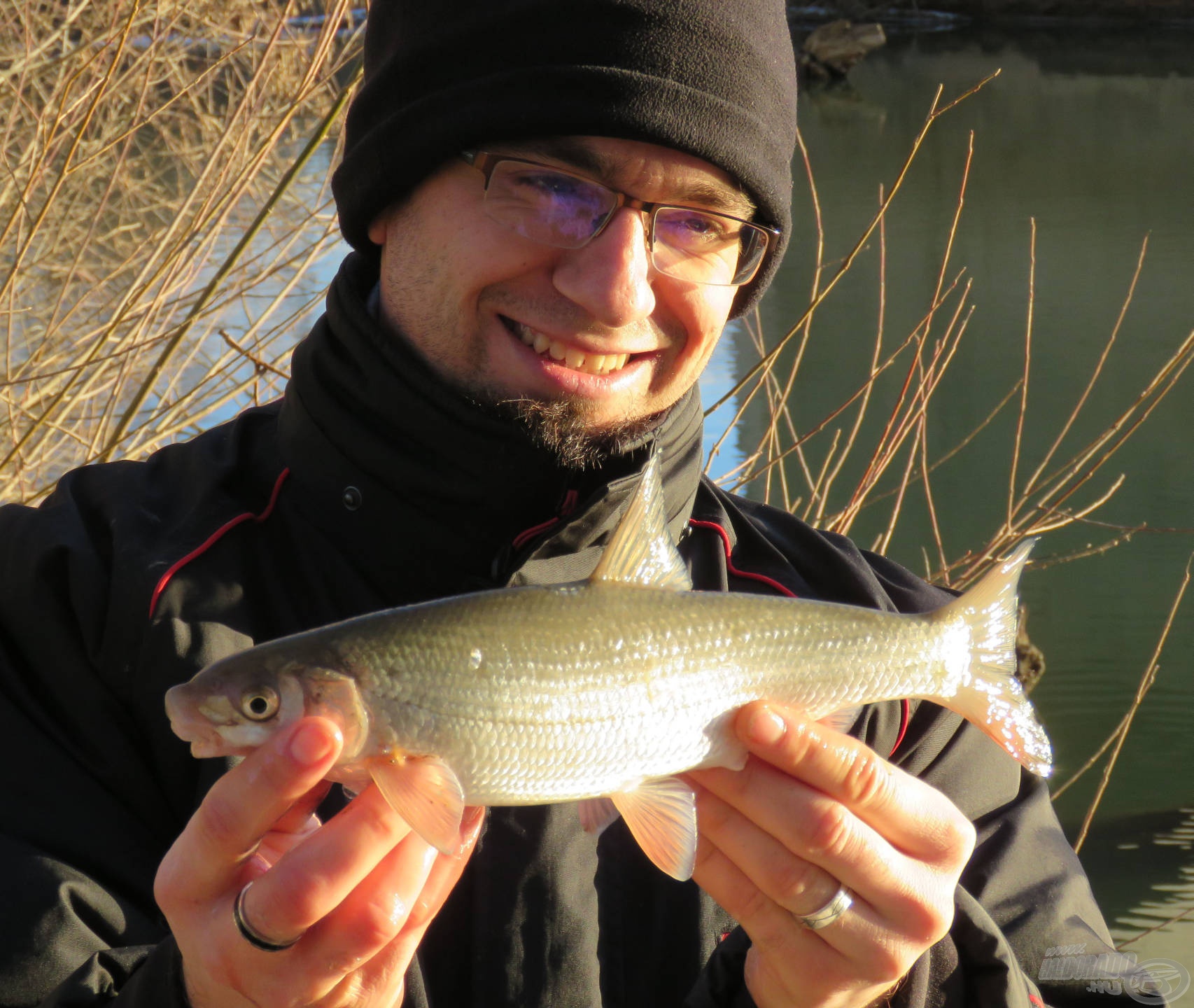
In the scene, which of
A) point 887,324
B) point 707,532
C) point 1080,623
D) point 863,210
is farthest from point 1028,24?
point 707,532

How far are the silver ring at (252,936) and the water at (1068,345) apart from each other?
4.68 metres

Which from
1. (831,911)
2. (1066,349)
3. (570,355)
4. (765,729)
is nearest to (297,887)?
(765,729)

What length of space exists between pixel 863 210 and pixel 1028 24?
58.0ft

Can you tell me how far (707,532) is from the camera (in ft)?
8.47

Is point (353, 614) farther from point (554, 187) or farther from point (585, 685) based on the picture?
point (554, 187)

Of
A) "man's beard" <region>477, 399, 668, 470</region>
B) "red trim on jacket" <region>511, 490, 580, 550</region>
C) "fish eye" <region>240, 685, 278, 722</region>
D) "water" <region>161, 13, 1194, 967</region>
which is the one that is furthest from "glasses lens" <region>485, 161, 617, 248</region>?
"water" <region>161, 13, 1194, 967</region>

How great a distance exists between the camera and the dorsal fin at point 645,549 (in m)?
1.86

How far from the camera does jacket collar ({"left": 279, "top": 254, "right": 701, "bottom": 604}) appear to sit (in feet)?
7.48

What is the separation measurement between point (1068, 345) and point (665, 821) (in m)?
10.9

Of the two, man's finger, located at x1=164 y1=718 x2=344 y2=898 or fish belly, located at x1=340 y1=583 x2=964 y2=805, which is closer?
man's finger, located at x1=164 y1=718 x2=344 y2=898

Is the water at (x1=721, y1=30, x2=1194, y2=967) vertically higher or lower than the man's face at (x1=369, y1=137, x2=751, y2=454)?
lower

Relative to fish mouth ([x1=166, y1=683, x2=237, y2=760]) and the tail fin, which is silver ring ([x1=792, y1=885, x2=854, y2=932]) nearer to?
the tail fin

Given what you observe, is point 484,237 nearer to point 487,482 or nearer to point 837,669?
point 487,482

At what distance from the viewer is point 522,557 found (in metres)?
2.27
